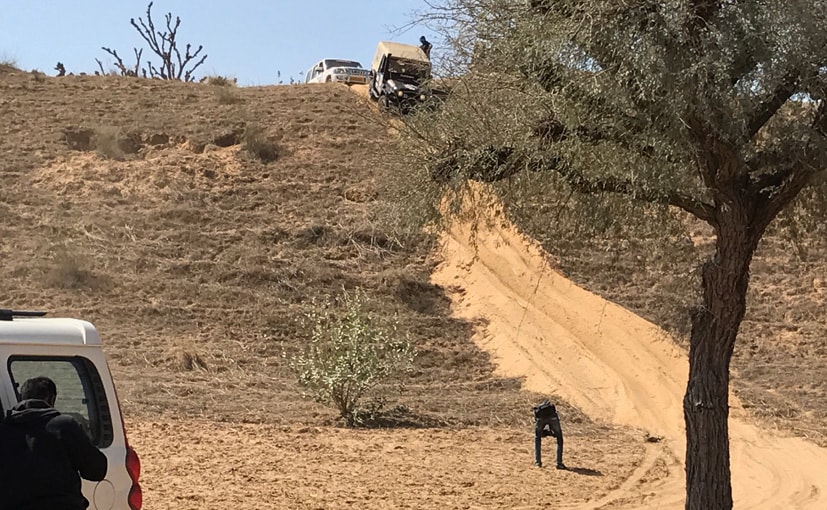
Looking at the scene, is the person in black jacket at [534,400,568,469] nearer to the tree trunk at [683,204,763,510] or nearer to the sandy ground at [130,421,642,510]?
the sandy ground at [130,421,642,510]

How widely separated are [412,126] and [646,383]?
12.7m

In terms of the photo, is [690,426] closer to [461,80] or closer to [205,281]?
[461,80]

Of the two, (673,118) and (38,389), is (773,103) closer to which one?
(673,118)

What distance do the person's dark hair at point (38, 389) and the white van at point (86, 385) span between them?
0.34 metres

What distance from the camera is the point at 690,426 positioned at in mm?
7582

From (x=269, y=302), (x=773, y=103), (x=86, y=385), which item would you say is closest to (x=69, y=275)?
(x=269, y=302)

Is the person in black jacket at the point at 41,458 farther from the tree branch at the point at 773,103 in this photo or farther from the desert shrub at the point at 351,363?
the desert shrub at the point at 351,363

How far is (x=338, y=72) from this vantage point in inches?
1639

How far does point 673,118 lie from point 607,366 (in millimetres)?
14104

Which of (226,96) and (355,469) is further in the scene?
(226,96)

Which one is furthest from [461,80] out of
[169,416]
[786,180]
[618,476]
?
[169,416]

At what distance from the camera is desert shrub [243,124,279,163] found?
98.6ft

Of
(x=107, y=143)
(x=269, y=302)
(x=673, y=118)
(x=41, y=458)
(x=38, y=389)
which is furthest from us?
(x=107, y=143)

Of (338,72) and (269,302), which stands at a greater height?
(338,72)
